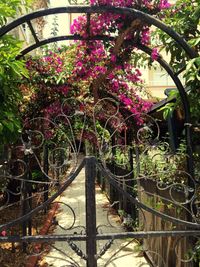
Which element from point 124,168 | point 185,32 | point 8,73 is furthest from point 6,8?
point 124,168

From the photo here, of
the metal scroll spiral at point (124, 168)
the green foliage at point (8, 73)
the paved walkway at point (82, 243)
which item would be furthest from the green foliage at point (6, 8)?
the paved walkway at point (82, 243)

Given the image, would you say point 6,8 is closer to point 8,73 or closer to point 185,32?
point 8,73

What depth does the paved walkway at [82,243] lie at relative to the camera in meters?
4.29

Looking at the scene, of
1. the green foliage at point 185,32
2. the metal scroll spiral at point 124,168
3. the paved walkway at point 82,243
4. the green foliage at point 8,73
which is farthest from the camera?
the paved walkway at point 82,243

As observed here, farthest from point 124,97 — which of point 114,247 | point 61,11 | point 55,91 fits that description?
point 61,11

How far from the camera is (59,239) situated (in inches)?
113

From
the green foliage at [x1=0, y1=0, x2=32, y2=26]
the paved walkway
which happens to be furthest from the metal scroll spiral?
the green foliage at [x1=0, y1=0, x2=32, y2=26]

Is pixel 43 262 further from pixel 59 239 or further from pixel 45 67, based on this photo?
pixel 59 239

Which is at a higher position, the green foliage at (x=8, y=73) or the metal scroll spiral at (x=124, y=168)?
the green foliage at (x=8, y=73)

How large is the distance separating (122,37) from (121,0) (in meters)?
0.56

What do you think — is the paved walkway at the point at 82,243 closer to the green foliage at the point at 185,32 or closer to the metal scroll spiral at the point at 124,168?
the metal scroll spiral at the point at 124,168

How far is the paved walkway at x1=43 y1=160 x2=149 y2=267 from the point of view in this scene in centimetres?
429

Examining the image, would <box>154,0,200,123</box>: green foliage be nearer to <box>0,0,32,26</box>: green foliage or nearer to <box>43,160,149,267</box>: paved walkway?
<box>43,160,149,267</box>: paved walkway

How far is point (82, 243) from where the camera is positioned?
22.8 ft
